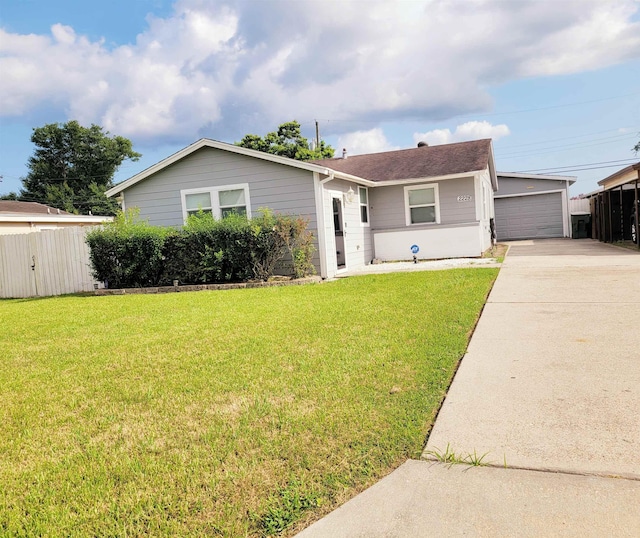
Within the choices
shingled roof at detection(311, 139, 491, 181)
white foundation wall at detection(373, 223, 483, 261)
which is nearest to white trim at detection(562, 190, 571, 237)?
shingled roof at detection(311, 139, 491, 181)

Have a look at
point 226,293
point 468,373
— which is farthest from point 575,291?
point 226,293

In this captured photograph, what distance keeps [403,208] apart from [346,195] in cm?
282

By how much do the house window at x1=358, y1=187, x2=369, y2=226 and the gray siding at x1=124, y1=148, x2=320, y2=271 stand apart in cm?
350

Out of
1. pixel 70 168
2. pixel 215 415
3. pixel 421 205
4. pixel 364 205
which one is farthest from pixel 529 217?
pixel 70 168

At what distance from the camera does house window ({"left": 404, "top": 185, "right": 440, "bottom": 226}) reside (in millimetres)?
15891

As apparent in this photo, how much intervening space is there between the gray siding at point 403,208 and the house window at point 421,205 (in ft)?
0.53

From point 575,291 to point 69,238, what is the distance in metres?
11.8

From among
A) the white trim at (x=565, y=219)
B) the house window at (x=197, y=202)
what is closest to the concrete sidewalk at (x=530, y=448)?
the house window at (x=197, y=202)

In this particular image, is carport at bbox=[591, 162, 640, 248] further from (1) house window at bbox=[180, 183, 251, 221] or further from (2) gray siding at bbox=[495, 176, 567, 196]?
(1) house window at bbox=[180, 183, 251, 221]

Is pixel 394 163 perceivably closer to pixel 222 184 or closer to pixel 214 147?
pixel 222 184

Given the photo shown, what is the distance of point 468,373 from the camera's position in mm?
4180

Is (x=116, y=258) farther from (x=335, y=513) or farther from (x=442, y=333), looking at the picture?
(x=335, y=513)

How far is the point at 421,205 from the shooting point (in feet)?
52.8

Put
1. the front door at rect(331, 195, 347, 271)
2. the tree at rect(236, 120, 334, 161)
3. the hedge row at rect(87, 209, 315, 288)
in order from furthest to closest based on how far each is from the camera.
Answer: the tree at rect(236, 120, 334, 161)
the front door at rect(331, 195, 347, 271)
the hedge row at rect(87, 209, 315, 288)
